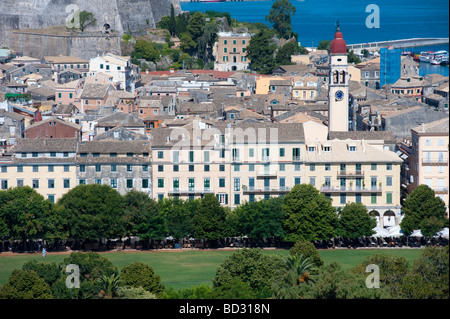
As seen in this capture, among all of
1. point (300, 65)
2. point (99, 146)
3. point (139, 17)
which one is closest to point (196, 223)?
point (99, 146)

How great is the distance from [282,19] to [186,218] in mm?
61691

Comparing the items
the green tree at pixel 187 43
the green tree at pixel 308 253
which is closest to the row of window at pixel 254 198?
the green tree at pixel 308 253

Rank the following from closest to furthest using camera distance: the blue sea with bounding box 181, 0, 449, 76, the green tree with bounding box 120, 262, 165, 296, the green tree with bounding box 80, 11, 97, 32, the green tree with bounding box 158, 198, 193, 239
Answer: the green tree with bounding box 120, 262, 165, 296 < the green tree with bounding box 158, 198, 193, 239 < the green tree with bounding box 80, 11, 97, 32 < the blue sea with bounding box 181, 0, 449, 76

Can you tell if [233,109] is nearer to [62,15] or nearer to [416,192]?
[416,192]

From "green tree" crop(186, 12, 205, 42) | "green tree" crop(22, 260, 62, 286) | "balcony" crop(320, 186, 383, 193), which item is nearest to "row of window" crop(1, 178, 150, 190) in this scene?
"balcony" crop(320, 186, 383, 193)

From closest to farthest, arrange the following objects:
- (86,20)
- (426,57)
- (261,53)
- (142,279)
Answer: (142,279)
(261,53)
(426,57)
(86,20)

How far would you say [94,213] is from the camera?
38.6 metres

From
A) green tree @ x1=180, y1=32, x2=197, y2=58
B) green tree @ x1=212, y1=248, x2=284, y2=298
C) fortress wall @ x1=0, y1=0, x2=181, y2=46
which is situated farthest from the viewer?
fortress wall @ x1=0, y1=0, x2=181, y2=46

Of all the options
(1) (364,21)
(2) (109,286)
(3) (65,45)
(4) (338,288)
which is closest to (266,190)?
(2) (109,286)

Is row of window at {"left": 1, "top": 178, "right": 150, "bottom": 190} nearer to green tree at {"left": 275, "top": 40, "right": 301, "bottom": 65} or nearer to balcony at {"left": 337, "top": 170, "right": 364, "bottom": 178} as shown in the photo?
balcony at {"left": 337, "top": 170, "right": 364, "bottom": 178}

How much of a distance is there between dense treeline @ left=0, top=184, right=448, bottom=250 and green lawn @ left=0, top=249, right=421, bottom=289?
860 millimetres

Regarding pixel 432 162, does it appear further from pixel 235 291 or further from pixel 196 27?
pixel 196 27

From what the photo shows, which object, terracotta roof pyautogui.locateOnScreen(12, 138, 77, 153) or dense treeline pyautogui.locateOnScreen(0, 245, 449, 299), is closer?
dense treeline pyautogui.locateOnScreen(0, 245, 449, 299)

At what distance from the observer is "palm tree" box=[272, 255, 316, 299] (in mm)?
25386
